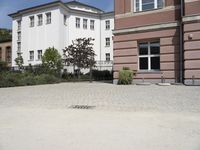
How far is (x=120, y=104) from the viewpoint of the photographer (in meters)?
10.7

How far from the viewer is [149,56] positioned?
66.5ft

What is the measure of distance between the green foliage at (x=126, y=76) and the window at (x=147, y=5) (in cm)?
448

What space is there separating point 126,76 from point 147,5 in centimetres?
516

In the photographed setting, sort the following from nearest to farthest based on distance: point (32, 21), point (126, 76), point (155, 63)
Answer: point (126, 76) < point (155, 63) < point (32, 21)

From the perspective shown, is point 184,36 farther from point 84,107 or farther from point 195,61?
point 84,107

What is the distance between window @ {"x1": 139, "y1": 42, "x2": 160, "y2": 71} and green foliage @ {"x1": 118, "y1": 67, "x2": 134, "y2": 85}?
1.22 metres

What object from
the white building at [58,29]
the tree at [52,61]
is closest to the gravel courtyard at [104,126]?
the tree at [52,61]

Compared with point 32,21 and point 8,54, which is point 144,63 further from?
point 8,54

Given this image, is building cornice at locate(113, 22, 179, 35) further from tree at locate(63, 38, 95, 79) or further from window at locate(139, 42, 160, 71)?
tree at locate(63, 38, 95, 79)

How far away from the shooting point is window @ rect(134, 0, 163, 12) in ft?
65.4

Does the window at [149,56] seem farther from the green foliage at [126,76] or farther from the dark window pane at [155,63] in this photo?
the green foliage at [126,76]

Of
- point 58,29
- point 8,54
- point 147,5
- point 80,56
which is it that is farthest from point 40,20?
point 147,5

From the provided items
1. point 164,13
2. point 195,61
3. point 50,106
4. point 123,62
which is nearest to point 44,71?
point 123,62

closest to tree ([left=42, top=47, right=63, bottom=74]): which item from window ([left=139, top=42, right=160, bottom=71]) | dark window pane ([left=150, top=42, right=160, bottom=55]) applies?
window ([left=139, top=42, right=160, bottom=71])
